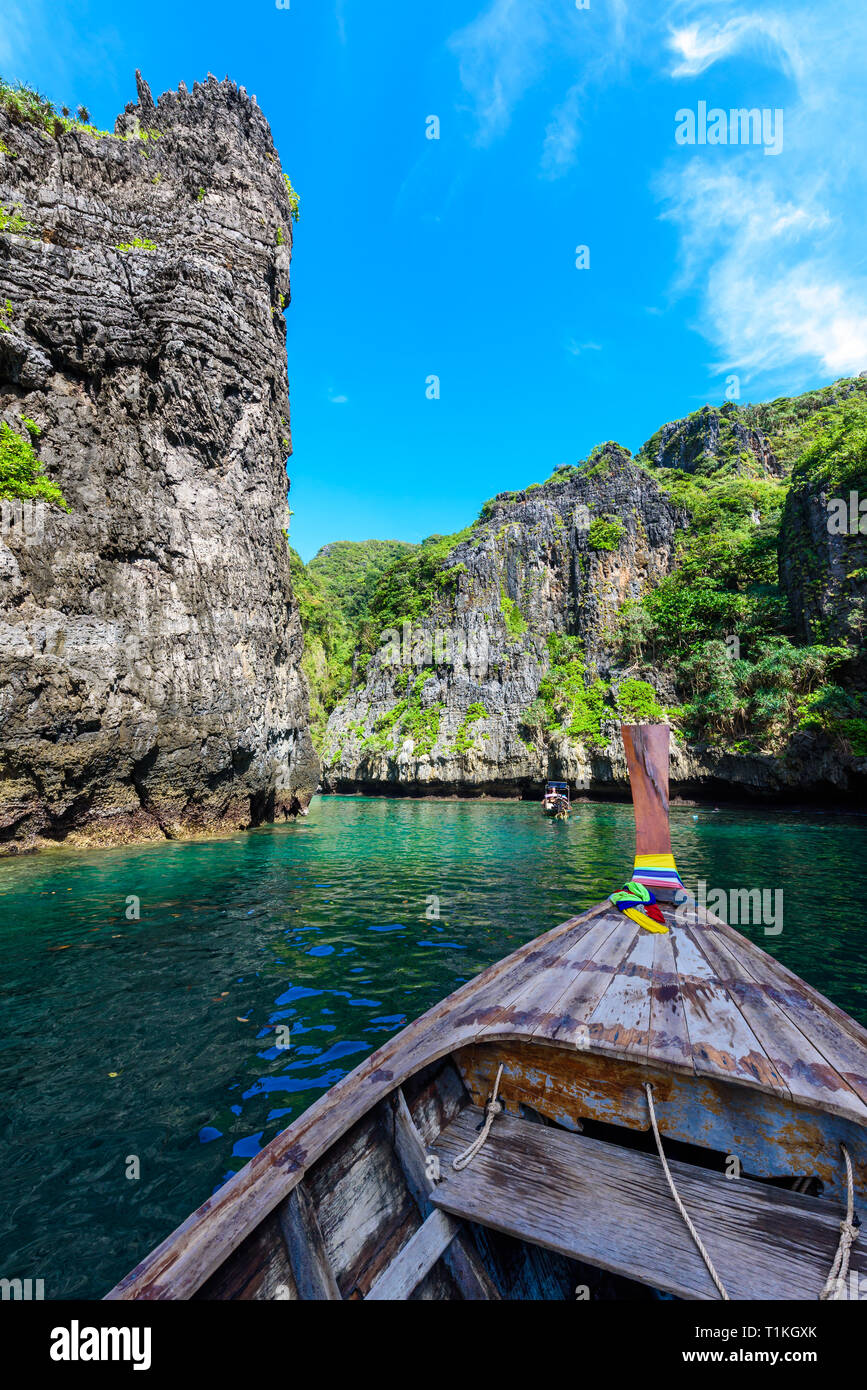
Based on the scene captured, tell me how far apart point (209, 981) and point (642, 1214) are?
18.3 ft

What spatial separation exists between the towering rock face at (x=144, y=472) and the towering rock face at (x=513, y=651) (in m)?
22.2

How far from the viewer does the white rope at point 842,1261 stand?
1758 millimetres

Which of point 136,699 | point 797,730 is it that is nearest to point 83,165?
point 136,699

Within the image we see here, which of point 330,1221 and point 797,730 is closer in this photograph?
point 330,1221

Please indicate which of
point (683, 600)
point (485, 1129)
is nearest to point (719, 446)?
point (683, 600)

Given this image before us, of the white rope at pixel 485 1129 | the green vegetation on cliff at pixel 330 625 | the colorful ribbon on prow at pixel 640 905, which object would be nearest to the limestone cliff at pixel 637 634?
the green vegetation on cliff at pixel 330 625

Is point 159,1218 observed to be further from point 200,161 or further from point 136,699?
point 200,161

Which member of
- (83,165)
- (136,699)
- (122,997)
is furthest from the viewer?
(83,165)

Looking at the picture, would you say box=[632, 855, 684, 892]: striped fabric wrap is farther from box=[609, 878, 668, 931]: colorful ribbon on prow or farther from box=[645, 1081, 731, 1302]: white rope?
box=[645, 1081, 731, 1302]: white rope

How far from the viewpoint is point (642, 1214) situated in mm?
2141

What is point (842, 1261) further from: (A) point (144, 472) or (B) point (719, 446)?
(B) point (719, 446)

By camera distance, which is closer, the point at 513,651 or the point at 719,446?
the point at 513,651
